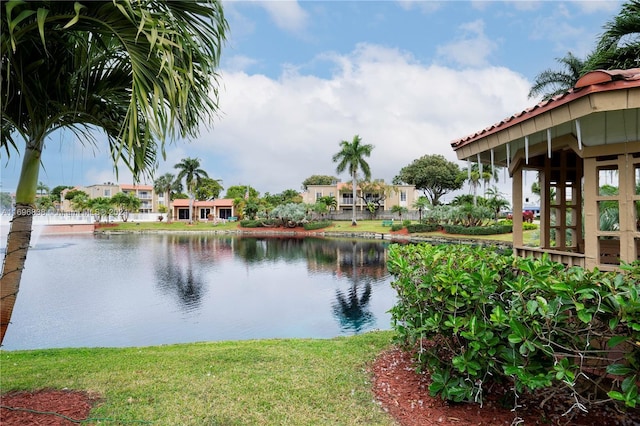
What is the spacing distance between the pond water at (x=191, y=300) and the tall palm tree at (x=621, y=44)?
35.9 ft

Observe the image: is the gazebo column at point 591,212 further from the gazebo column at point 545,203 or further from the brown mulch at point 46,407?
the brown mulch at point 46,407

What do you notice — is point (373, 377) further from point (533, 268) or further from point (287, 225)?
point (287, 225)

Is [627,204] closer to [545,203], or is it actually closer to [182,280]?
[545,203]

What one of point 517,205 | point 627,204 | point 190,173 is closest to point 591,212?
point 627,204

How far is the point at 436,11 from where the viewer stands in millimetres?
6684

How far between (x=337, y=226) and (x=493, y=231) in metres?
18.8

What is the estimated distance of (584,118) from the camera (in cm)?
383

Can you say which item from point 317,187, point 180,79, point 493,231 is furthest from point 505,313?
point 317,187

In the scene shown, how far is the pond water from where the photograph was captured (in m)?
9.03

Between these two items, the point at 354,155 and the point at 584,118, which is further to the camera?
the point at 354,155

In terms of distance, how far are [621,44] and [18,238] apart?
1708 centimetres

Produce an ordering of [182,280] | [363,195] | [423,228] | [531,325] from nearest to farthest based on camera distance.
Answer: [531,325] < [182,280] < [423,228] < [363,195]

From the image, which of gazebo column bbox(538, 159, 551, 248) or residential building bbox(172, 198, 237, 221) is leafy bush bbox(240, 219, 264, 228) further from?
gazebo column bbox(538, 159, 551, 248)

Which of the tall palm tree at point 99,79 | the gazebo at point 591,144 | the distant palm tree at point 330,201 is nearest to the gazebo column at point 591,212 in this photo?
the gazebo at point 591,144
